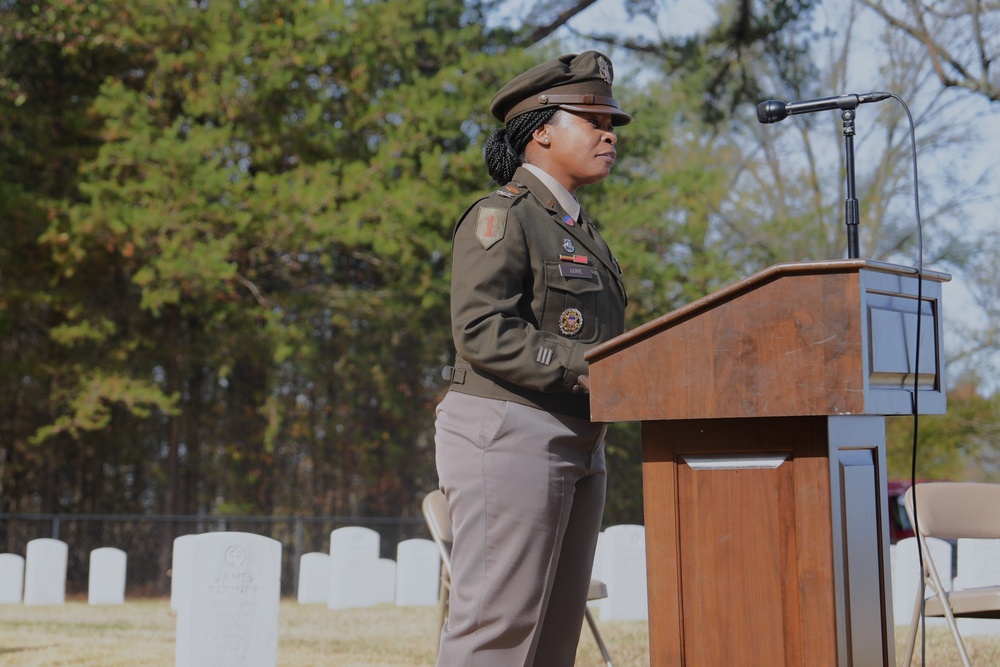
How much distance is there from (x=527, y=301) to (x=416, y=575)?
8286 millimetres

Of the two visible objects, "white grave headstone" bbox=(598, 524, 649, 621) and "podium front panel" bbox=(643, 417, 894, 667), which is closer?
"podium front panel" bbox=(643, 417, 894, 667)

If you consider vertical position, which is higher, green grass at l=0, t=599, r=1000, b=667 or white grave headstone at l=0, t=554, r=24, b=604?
white grave headstone at l=0, t=554, r=24, b=604

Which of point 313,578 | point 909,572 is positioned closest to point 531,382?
point 909,572

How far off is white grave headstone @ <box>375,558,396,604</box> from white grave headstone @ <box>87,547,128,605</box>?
260 cm

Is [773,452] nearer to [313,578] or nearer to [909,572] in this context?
[909,572]

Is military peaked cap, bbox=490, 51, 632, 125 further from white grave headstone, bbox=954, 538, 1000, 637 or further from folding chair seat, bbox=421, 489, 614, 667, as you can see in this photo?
white grave headstone, bbox=954, 538, 1000, 637

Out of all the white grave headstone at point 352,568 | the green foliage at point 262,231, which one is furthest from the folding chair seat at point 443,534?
the green foliage at point 262,231

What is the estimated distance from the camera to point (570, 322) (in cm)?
285

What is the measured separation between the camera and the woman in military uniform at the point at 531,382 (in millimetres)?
2668

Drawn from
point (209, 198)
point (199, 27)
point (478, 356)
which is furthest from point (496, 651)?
point (199, 27)

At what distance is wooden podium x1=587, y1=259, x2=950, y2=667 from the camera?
228cm

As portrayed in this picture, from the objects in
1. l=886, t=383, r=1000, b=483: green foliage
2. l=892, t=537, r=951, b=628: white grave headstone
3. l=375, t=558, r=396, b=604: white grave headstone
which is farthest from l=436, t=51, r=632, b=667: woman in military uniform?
l=886, t=383, r=1000, b=483: green foliage

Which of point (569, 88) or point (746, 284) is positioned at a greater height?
point (569, 88)

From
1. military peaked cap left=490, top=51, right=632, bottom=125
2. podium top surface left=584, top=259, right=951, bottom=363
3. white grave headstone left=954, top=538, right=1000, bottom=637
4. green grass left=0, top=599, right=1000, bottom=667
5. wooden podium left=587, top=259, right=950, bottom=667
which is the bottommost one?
green grass left=0, top=599, right=1000, bottom=667
